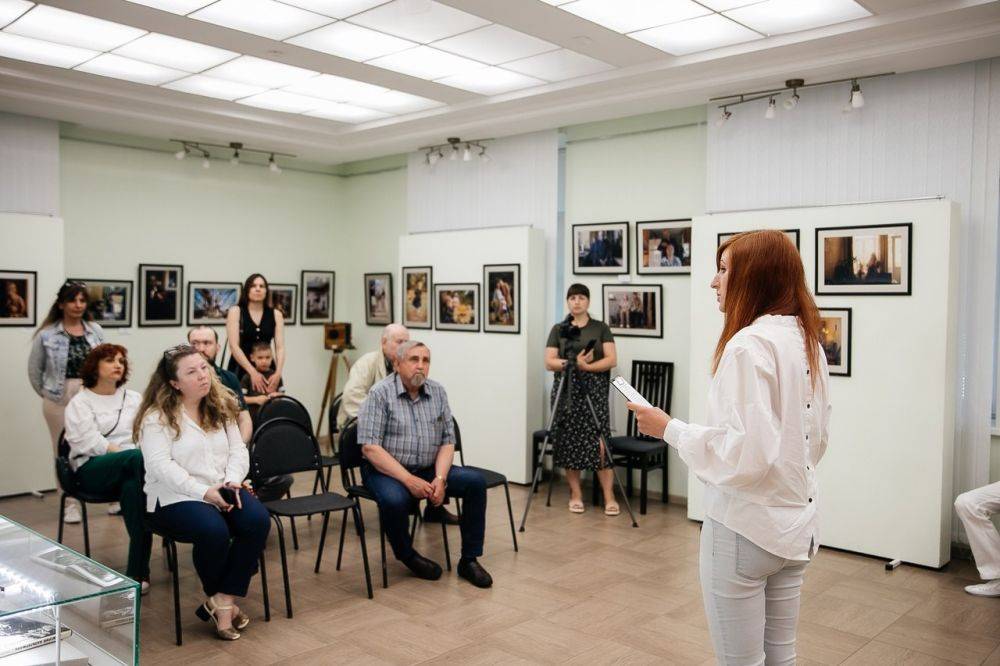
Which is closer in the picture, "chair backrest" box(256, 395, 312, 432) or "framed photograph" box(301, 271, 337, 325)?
"chair backrest" box(256, 395, 312, 432)

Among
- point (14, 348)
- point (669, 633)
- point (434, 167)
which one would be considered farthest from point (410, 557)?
point (434, 167)

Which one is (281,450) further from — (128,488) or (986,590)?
(986,590)

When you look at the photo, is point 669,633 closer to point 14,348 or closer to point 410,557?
point 410,557

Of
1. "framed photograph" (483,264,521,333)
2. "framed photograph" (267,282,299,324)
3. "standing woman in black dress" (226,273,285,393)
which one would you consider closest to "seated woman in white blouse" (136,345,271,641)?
"standing woman in black dress" (226,273,285,393)

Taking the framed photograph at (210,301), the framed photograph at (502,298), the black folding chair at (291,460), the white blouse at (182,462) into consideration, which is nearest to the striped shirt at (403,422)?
the black folding chair at (291,460)

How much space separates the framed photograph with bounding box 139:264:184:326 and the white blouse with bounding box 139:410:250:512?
16.8 feet

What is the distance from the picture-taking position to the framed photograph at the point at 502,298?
8.79m

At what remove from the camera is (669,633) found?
4.82m

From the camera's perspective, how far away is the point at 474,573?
5.63 meters

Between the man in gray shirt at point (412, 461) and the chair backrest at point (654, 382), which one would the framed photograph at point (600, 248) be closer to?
the chair backrest at point (654, 382)

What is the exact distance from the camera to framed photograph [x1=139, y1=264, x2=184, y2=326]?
31.1 feet

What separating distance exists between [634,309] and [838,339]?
2255 millimetres

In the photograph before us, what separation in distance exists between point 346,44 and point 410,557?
3832mm

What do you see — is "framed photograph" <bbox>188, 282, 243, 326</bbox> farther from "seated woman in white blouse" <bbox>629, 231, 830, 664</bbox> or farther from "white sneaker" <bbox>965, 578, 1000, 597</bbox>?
"seated woman in white blouse" <bbox>629, 231, 830, 664</bbox>
